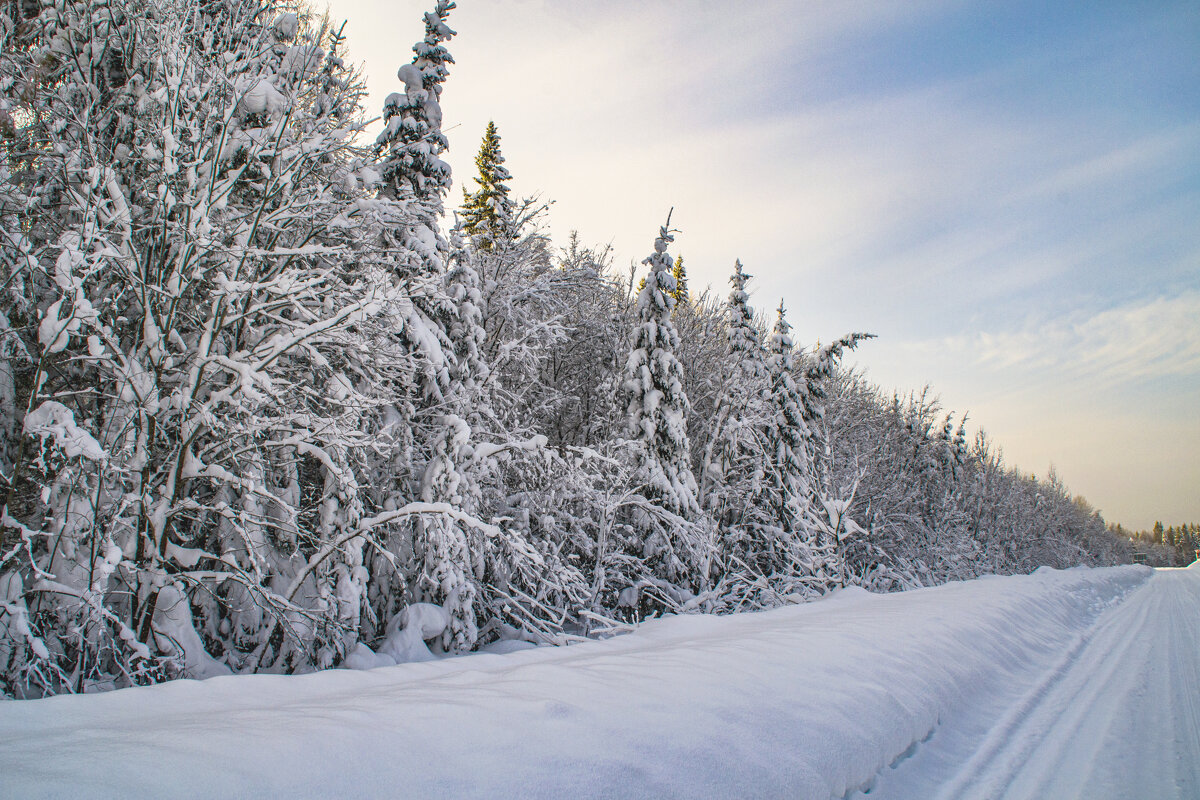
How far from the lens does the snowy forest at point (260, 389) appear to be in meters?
5.77

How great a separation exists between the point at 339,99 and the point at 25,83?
377cm

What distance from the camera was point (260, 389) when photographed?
6.51 m

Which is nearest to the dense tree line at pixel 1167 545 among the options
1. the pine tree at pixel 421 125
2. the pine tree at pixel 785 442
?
the pine tree at pixel 785 442

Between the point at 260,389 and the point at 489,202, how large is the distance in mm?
15136

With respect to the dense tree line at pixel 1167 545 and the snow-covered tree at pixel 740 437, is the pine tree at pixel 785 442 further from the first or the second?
the dense tree line at pixel 1167 545

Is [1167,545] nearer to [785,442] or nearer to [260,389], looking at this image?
[785,442]

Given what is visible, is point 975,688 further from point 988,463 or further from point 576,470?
point 988,463

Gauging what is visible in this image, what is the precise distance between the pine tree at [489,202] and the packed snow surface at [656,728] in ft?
37.5

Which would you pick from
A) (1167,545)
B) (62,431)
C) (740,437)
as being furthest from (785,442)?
(1167,545)

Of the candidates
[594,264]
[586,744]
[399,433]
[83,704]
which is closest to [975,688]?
[586,744]

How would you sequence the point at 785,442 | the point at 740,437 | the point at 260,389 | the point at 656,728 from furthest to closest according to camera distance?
the point at 785,442 → the point at 740,437 → the point at 260,389 → the point at 656,728

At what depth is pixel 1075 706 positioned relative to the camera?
511 centimetres

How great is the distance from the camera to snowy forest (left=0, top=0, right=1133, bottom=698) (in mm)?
5766

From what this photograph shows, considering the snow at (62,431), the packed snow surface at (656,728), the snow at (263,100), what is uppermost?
the snow at (263,100)
